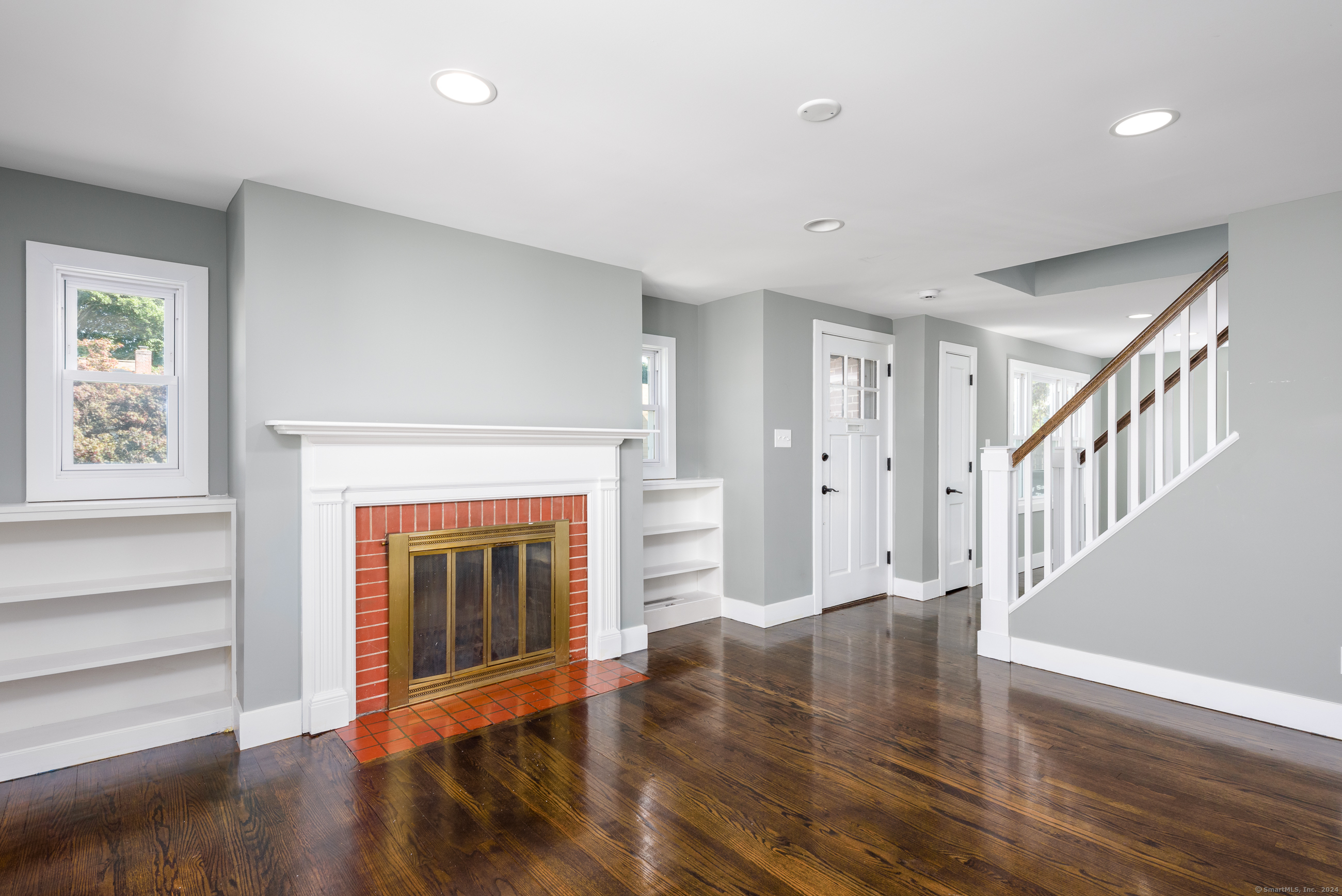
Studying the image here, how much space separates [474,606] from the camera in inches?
135

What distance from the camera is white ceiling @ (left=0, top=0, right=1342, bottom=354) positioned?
1773 millimetres

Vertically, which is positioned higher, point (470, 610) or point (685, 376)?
point (685, 376)

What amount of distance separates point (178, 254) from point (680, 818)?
3224mm

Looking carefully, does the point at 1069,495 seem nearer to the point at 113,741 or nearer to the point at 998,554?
the point at 998,554

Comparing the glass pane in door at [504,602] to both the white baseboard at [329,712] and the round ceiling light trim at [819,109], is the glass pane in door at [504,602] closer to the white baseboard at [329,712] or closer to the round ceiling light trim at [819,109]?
the white baseboard at [329,712]

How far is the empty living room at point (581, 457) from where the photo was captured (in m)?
1.94

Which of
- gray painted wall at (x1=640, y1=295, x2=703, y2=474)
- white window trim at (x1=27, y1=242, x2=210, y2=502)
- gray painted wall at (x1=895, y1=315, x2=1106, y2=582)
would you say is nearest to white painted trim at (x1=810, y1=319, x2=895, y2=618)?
gray painted wall at (x1=895, y1=315, x2=1106, y2=582)

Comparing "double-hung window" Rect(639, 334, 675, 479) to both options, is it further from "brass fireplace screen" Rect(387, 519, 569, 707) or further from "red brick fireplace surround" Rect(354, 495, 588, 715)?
"red brick fireplace surround" Rect(354, 495, 588, 715)

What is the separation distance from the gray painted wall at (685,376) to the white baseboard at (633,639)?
1.29 m

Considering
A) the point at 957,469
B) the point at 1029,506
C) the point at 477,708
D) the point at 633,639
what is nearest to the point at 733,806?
the point at 477,708

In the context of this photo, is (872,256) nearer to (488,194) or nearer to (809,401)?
(809,401)

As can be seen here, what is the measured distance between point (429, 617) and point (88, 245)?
2.18 meters

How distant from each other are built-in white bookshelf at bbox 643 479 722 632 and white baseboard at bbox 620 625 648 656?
42 centimetres

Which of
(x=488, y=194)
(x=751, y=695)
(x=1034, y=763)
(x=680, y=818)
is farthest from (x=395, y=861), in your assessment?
(x=488, y=194)
